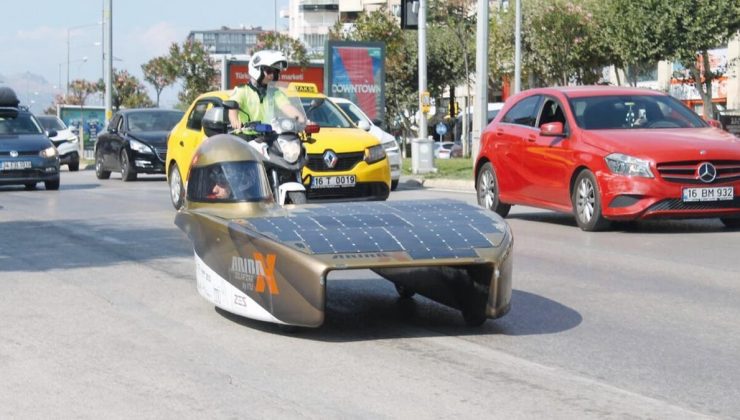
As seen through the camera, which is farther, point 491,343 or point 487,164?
point 487,164

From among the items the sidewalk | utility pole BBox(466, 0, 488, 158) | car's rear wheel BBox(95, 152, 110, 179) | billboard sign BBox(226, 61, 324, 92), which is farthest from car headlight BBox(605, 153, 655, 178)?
billboard sign BBox(226, 61, 324, 92)

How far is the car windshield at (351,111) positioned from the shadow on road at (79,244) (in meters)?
9.40

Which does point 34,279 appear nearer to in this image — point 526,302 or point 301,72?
point 526,302

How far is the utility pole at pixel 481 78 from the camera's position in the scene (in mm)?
30031

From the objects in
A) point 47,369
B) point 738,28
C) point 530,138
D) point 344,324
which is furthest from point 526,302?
point 738,28

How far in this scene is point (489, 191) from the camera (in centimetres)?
1730

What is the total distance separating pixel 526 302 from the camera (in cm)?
939

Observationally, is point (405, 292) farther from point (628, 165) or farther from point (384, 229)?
point (628, 165)

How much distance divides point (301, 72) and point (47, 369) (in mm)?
38354

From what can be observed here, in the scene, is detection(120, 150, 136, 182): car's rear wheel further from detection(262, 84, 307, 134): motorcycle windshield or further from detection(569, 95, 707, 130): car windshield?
detection(262, 84, 307, 134): motorcycle windshield

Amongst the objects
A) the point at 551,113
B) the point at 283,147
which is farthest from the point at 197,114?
the point at 283,147

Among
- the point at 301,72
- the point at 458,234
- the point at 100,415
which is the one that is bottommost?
the point at 100,415

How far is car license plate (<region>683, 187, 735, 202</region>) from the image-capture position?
46.4ft

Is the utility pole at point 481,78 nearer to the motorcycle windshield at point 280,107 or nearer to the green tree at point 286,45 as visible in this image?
the motorcycle windshield at point 280,107
